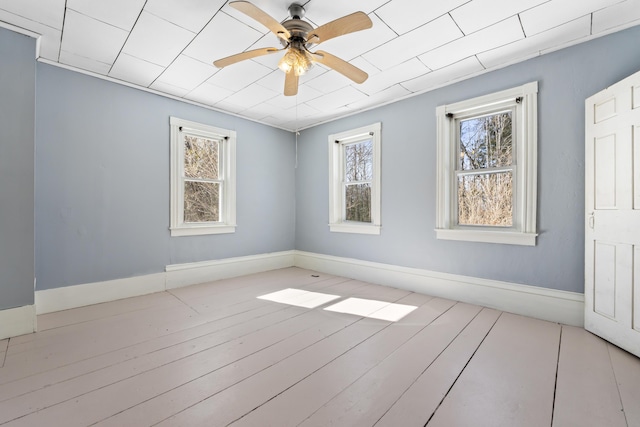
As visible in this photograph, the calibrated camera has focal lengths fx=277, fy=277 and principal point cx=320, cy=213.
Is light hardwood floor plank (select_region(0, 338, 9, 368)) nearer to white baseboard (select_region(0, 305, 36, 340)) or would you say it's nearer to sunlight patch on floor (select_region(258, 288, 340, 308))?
white baseboard (select_region(0, 305, 36, 340))

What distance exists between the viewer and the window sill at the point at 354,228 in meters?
3.97

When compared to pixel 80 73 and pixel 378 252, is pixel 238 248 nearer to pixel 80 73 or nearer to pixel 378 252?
pixel 378 252

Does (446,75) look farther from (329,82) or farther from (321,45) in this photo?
(321,45)

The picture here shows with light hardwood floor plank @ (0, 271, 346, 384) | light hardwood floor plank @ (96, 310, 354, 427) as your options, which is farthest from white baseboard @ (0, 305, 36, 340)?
light hardwood floor plank @ (96, 310, 354, 427)

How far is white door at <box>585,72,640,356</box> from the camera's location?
77.9 inches

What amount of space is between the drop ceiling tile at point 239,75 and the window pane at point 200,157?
3.44 feet

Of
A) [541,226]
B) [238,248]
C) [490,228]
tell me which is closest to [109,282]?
[238,248]

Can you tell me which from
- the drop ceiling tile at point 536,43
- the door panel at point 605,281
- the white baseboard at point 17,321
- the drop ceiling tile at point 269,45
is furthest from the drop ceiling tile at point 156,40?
the door panel at point 605,281

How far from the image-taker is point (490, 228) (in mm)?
3053

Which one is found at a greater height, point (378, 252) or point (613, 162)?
point (613, 162)

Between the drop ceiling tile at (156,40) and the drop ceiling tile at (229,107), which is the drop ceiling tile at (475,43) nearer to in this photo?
the drop ceiling tile at (156,40)

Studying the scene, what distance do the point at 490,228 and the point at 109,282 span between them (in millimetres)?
4326

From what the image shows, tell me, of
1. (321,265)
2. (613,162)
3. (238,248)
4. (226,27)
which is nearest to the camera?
(613,162)

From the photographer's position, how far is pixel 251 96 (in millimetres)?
3617
